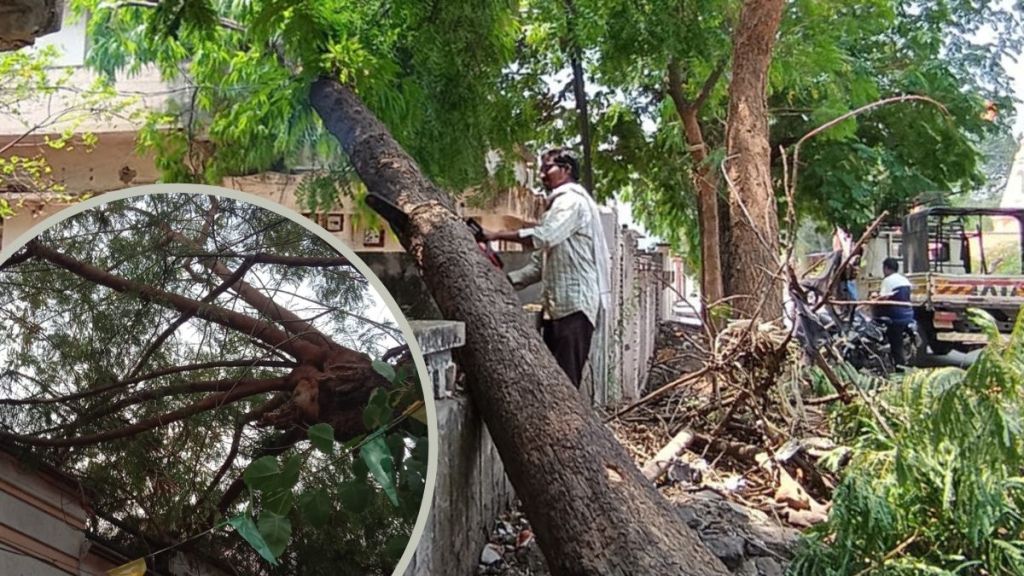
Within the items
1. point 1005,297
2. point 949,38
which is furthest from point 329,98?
point 949,38

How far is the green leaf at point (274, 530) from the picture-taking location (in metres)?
0.93

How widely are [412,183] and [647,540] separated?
6.63ft

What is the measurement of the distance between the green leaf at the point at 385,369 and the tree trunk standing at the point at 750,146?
4.91 meters

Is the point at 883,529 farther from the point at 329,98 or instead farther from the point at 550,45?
the point at 550,45

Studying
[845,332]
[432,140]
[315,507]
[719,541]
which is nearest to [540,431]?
[719,541]

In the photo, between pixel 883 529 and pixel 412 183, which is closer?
pixel 883 529

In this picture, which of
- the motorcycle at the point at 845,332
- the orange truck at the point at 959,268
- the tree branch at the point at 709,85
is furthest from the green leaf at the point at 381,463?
the orange truck at the point at 959,268

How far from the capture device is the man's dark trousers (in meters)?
3.97

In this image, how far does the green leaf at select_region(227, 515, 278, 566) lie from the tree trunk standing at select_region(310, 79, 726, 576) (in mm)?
1429

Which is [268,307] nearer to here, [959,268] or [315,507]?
[315,507]

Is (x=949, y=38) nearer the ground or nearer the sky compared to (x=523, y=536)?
nearer the sky

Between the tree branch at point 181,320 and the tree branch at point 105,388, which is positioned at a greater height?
the tree branch at point 181,320

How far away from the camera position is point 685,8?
634 cm

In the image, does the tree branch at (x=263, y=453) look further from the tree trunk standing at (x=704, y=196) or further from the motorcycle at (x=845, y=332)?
the tree trunk standing at (x=704, y=196)
